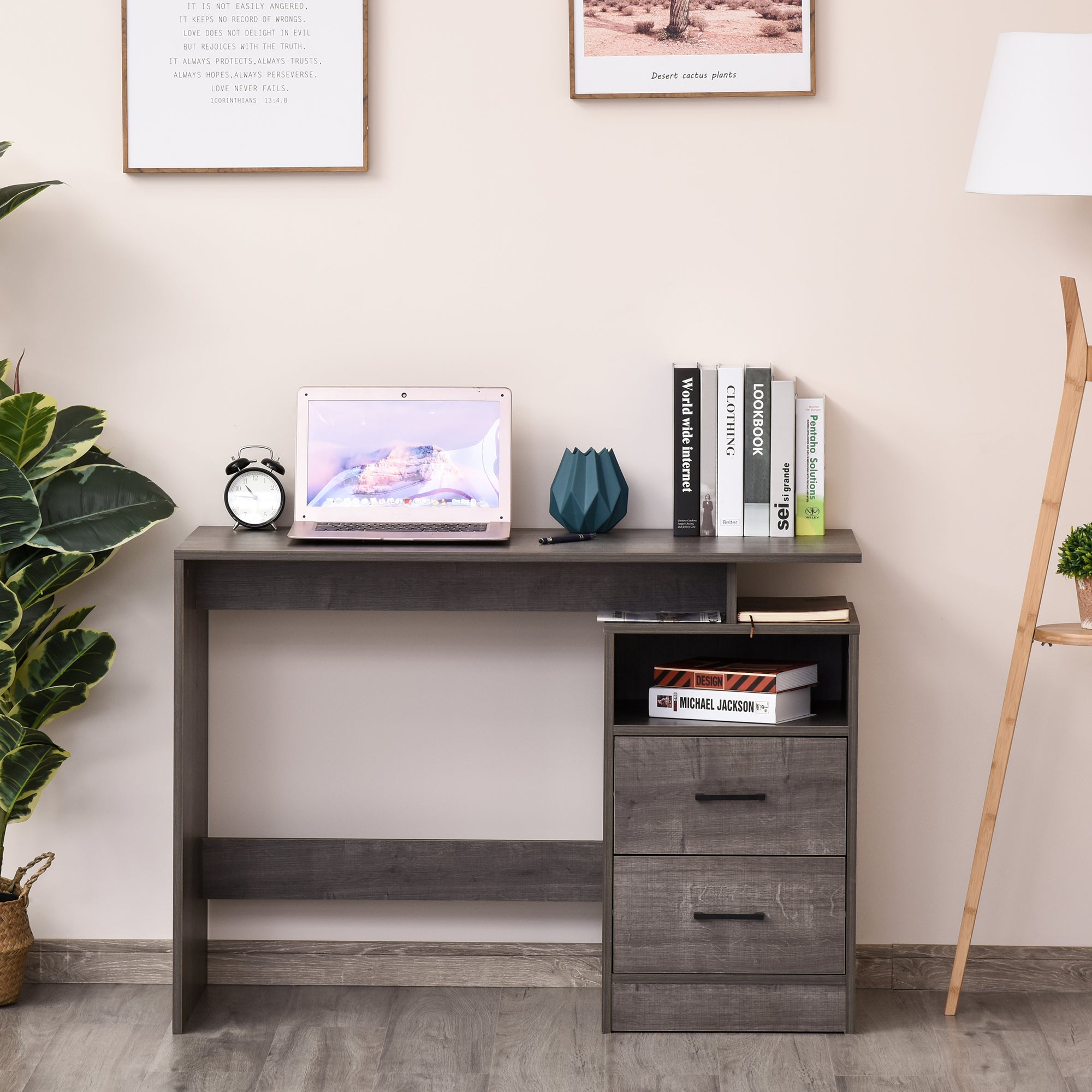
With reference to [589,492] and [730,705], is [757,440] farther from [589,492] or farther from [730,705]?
[730,705]

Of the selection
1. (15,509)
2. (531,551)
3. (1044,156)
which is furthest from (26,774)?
(1044,156)

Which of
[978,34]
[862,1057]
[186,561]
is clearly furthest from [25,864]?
[978,34]

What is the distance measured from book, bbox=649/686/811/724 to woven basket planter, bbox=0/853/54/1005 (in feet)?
4.21

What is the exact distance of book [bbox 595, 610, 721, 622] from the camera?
2154 millimetres

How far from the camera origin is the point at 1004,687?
2428 mm

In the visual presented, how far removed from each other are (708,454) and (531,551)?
43 centimetres

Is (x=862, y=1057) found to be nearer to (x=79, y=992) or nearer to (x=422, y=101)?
(x=79, y=992)

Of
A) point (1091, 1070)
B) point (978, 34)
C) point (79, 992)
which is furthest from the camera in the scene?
point (79, 992)

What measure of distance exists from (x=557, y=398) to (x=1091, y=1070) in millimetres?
1613

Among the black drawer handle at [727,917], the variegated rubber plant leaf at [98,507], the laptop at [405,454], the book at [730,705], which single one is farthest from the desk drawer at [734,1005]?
the variegated rubber plant leaf at [98,507]

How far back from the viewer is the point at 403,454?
2.29m

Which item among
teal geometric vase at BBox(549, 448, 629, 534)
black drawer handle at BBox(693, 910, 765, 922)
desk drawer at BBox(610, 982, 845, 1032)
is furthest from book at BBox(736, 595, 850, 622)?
desk drawer at BBox(610, 982, 845, 1032)

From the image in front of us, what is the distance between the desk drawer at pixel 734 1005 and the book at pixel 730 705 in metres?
0.50

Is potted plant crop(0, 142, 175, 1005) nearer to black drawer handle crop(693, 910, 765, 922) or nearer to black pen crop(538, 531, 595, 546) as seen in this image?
black pen crop(538, 531, 595, 546)
